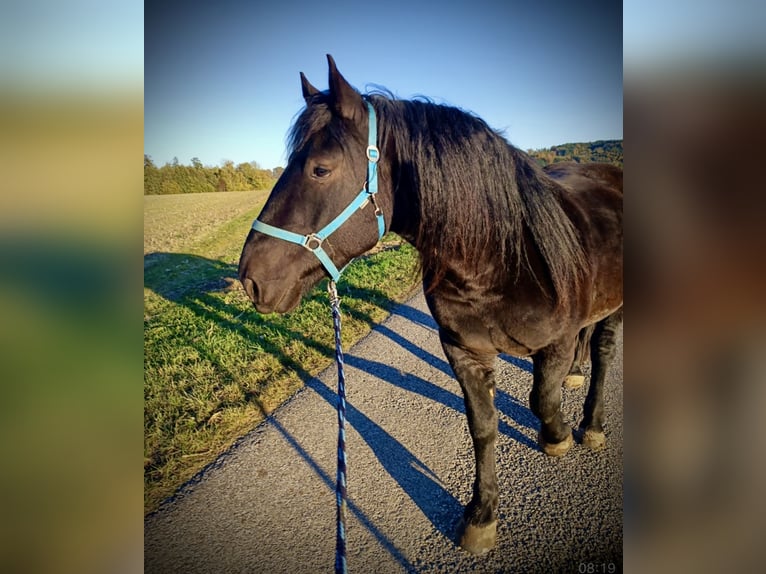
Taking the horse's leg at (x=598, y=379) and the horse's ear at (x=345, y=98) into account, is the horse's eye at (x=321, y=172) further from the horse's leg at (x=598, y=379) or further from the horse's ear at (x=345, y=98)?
the horse's leg at (x=598, y=379)

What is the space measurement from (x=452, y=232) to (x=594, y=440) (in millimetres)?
2156

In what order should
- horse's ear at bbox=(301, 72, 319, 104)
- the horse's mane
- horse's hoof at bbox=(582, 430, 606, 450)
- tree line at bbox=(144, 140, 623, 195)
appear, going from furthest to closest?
horse's hoof at bbox=(582, 430, 606, 450) → horse's ear at bbox=(301, 72, 319, 104) → tree line at bbox=(144, 140, 623, 195) → the horse's mane

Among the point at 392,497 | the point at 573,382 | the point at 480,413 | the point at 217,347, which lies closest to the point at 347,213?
the point at 480,413

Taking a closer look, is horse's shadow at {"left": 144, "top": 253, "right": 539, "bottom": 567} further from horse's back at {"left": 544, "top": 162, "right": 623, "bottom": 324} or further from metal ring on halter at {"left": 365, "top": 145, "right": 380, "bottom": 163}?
metal ring on halter at {"left": 365, "top": 145, "right": 380, "bottom": 163}

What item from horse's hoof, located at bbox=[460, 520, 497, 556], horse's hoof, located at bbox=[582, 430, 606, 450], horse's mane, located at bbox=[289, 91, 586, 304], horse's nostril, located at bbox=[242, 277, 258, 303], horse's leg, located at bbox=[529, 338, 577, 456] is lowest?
horse's hoof, located at bbox=[460, 520, 497, 556]

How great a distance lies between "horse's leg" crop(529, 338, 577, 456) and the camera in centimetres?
212

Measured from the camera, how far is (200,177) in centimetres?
496

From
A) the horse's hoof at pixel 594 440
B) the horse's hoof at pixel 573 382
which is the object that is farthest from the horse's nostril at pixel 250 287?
the horse's hoof at pixel 573 382

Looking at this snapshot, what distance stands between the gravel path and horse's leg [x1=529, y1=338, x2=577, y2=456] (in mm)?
367

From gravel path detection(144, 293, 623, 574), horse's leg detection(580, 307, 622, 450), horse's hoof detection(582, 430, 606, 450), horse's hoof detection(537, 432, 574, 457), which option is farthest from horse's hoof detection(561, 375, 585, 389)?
horse's hoof detection(537, 432, 574, 457)

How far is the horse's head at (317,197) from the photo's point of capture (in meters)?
1.67
